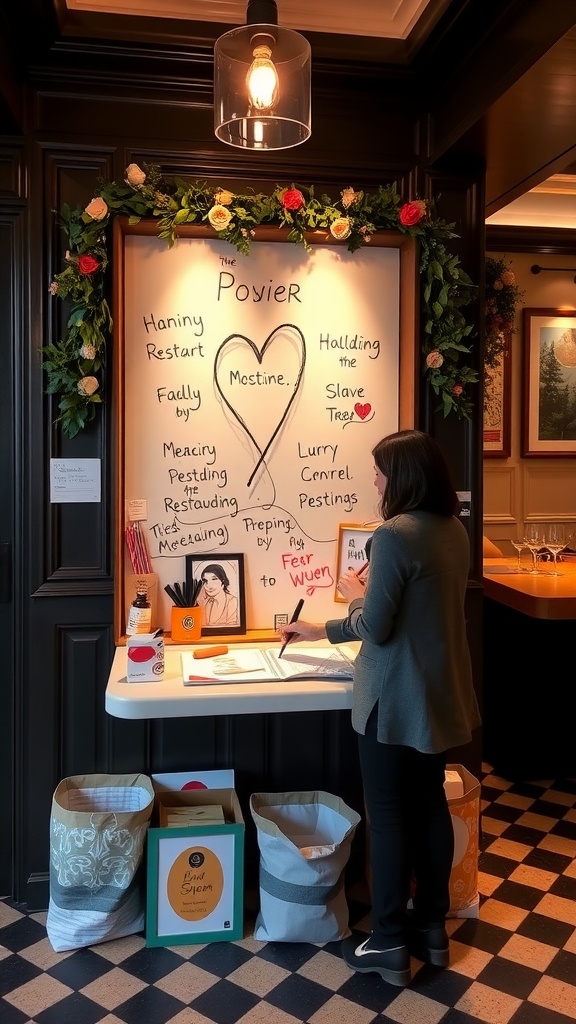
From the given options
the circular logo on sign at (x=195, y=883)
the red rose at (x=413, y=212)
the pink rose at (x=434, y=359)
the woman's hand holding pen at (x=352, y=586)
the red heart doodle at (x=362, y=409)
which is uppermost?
the red rose at (x=413, y=212)

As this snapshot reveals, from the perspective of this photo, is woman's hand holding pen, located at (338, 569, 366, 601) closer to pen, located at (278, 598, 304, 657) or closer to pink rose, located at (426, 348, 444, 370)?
pen, located at (278, 598, 304, 657)

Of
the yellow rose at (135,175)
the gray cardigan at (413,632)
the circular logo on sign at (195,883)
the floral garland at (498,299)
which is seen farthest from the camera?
the floral garland at (498,299)

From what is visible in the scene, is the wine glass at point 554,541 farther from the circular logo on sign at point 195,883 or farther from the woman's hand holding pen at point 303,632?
the circular logo on sign at point 195,883

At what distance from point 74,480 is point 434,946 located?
182cm

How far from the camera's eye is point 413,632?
212 centimetres

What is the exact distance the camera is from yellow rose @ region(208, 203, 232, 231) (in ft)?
8.50

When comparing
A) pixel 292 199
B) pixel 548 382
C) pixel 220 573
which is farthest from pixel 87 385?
pixel 548 382

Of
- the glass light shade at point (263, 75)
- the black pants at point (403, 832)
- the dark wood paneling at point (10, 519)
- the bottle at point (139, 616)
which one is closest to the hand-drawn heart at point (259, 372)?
the bottle at point (139, 616)

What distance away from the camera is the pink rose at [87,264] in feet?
8.31

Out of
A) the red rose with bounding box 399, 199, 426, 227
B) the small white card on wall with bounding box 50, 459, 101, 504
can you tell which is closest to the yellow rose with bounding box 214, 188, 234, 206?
the red rose with bounding box 399, 199, 426, 227

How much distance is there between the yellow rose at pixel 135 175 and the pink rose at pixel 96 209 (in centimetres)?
12

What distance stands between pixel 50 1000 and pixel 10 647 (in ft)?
3.46

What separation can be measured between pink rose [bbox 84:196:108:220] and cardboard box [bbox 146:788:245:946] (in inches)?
75.4

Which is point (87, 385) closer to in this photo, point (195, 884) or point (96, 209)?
point (96, 209)
